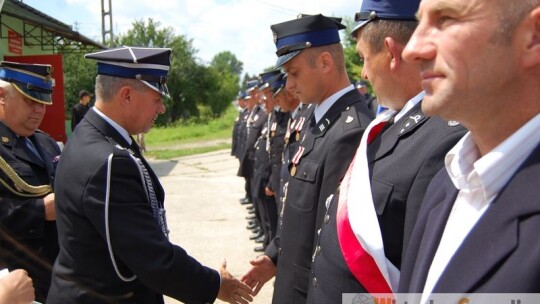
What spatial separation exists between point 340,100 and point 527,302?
1.79m

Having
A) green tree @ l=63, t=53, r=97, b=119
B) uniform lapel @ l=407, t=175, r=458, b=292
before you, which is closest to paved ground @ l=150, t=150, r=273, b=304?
uniform lapel @ l=407, t=175, r=458, b=292

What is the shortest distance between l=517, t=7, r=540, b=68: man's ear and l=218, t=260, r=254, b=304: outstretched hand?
1953mm

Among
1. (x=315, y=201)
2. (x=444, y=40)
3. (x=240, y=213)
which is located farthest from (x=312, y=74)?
(x=240, y=213)

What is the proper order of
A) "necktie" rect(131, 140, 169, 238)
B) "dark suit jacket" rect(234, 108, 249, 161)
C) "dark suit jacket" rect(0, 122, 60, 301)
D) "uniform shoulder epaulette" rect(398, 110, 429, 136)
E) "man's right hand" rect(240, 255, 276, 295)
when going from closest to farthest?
"uniform shoulder epaulette" rect(398, 110, 429, 136)
"necktie" rect(131, 140, 169, 238)
"man's right hand" rect(240, 255, 276, 295)
"dark suit jacket" rect(0, 122, 60, 301)
"dark suit jacket" rect(234, 108, 249, 161)

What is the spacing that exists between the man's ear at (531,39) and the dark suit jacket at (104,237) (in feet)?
5.57

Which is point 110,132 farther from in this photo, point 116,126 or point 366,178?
point 366,178

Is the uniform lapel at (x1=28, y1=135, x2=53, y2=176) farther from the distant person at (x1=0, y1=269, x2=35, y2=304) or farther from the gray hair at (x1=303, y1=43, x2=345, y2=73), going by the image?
the gray hair at (x1=303, y1=43, x2=345, y2=73)

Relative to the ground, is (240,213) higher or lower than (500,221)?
lower

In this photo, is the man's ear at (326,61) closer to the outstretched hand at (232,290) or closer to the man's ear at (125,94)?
the man's ear at (125,94)

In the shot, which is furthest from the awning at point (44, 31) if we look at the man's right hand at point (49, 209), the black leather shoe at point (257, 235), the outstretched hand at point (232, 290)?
the outstretched hand at point (232, 290)

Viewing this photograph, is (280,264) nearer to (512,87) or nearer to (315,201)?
(315,201)

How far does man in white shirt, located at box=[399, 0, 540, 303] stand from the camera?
103 centimetres

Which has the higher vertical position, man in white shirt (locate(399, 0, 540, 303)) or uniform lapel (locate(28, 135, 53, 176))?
man in white shirt (locate(399, 0, 540, 303))

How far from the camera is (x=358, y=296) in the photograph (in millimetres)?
1816
